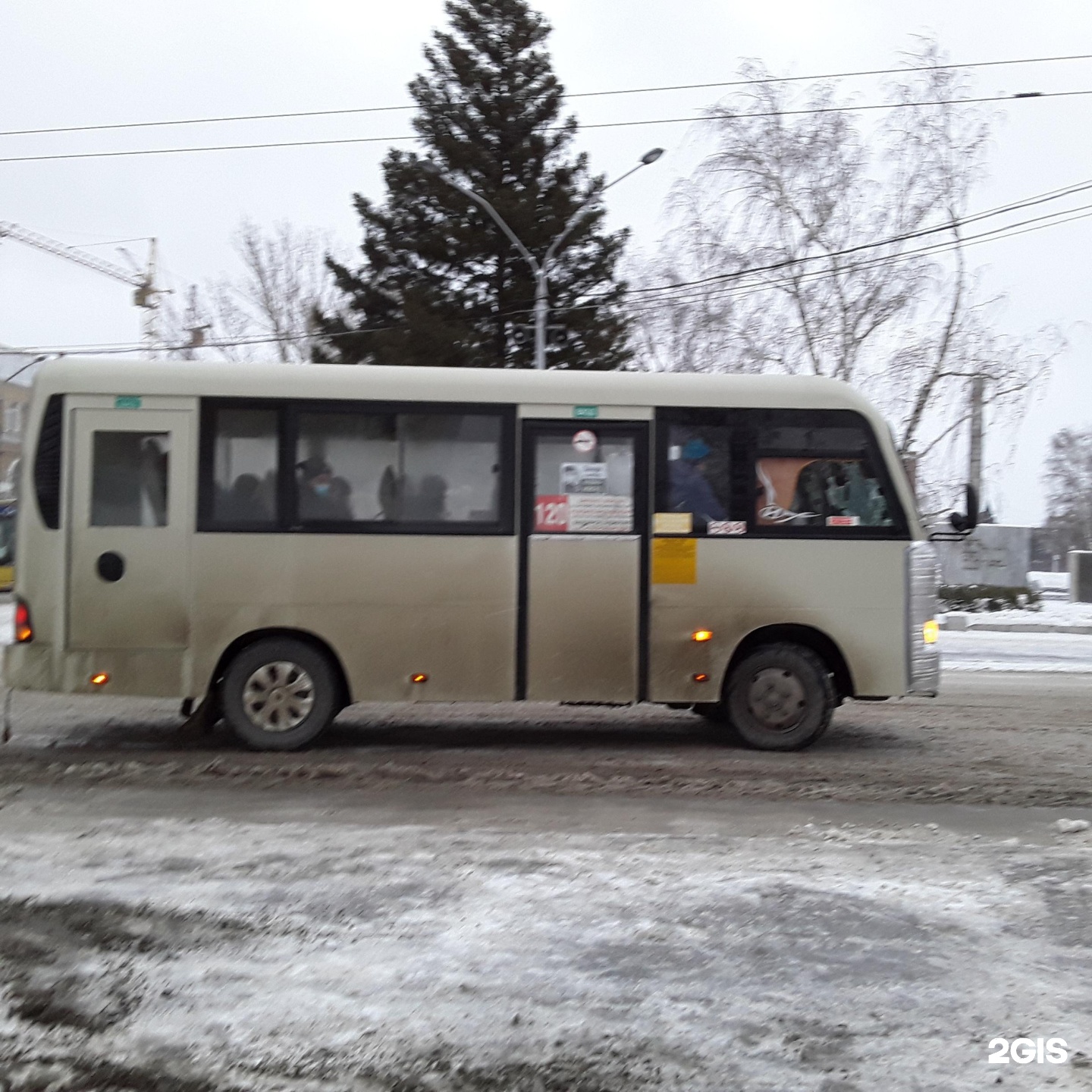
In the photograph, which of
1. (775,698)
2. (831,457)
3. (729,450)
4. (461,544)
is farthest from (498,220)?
(775,698)

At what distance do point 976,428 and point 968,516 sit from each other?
67.3 feet

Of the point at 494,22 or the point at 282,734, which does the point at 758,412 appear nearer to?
the point at 282,734

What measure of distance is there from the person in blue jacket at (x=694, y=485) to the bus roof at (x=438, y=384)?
332 mm

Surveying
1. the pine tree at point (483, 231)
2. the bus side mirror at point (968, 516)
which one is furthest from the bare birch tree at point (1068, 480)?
the bus side mirror at point (968, 516)

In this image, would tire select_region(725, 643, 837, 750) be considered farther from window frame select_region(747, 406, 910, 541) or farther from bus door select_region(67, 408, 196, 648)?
bus door select_region(67, 408, 196, 648)

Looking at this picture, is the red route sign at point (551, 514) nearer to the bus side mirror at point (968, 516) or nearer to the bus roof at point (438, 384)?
the bus roof at point (438, 384)

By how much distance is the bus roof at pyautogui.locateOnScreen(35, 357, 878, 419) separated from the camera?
8883 mm

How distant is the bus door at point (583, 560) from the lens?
9031 mm

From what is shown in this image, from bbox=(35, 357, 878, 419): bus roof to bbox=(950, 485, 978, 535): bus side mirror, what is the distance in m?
0.90

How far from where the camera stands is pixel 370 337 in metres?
35.8

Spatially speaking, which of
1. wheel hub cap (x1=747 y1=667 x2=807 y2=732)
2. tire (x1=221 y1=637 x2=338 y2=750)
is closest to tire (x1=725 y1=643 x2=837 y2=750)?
wheel hub cap (x1=747 y1=667 x2=807 y2=732)

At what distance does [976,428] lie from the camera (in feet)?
93.2

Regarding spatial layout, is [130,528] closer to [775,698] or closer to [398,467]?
[398,467]

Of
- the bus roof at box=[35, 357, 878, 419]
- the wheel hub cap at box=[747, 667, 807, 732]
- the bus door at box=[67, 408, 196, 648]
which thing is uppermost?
the bus roof at box=[35, 357, 878, 419]
